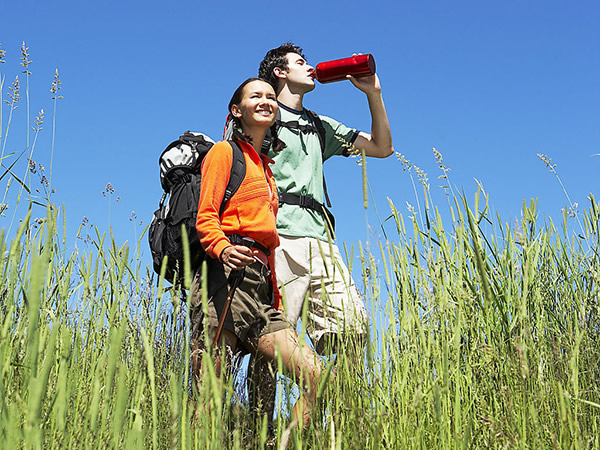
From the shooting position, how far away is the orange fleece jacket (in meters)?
2.25

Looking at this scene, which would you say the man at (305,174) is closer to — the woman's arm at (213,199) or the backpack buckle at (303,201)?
the backpack buckle at (303,201)

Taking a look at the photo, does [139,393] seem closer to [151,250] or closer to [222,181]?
[222,181]

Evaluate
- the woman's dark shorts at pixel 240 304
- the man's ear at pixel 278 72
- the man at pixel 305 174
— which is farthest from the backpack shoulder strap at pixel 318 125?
the woman's dark shorts at pixel 240 304

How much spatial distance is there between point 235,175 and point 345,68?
1326 mm

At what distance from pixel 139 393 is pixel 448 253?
1.39m

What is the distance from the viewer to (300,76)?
11.5 ft

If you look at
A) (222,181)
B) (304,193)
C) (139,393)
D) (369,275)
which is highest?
(304,193)

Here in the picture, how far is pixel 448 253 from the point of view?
2.13 metres

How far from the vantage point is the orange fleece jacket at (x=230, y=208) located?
2.25 metres

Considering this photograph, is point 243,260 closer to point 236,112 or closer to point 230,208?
point 230,208

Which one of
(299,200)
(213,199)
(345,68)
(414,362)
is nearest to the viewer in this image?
(414,362)

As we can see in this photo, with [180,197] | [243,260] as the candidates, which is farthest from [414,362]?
[180,197]

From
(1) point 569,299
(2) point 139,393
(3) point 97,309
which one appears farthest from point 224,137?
(2) point 139,393

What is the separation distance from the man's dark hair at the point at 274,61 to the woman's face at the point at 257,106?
0.96 m
